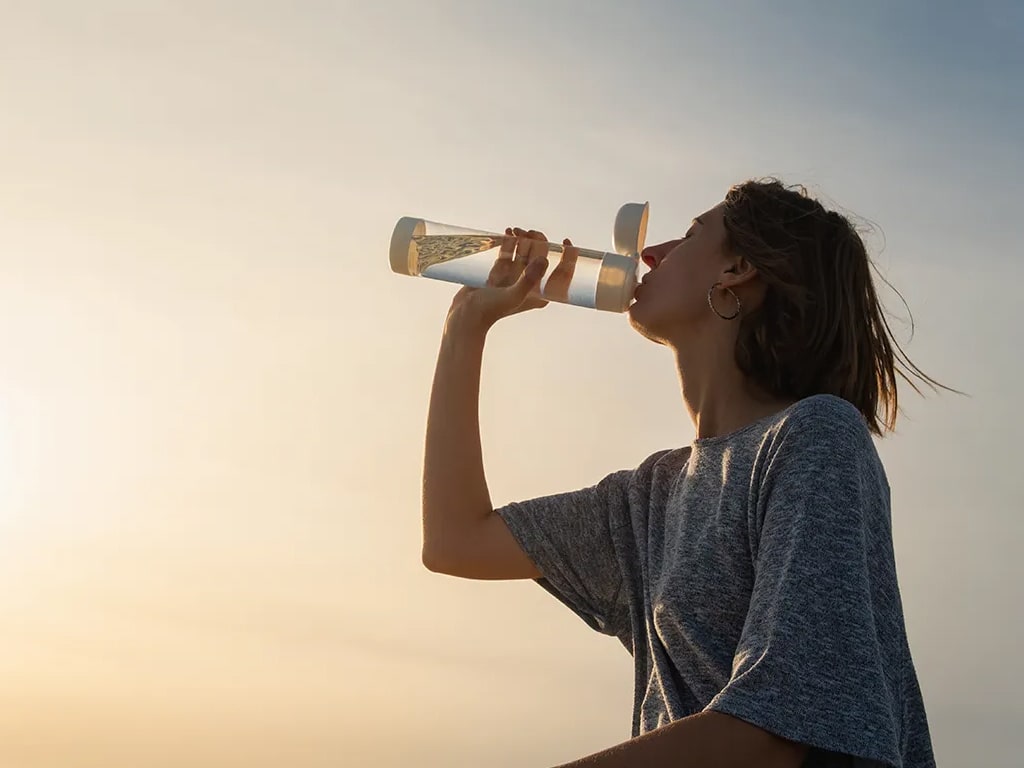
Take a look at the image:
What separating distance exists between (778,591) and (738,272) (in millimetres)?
1061

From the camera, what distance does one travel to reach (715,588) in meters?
2.53

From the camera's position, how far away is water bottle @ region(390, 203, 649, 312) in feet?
10.6

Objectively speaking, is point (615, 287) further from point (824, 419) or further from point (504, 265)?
point (824, 419)

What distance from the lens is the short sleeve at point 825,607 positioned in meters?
2.07

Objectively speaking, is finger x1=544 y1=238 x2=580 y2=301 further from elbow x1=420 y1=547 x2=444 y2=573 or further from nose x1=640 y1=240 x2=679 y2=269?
elbow x1=420 y1=547 x2=444 y2=573

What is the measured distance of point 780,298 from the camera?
2.96 m

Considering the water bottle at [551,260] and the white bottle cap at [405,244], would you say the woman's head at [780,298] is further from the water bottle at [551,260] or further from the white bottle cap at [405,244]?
the white bottle cap at [405,244]

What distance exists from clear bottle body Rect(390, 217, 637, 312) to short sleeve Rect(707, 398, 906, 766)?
2.97 ft

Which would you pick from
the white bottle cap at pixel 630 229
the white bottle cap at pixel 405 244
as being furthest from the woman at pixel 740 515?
the white bottle cap at pixel 405 244

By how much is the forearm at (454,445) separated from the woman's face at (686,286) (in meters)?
0.50

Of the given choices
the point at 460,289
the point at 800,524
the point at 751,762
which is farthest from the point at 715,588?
the point at 460,289

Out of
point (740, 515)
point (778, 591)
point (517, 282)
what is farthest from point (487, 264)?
point (778, 591)

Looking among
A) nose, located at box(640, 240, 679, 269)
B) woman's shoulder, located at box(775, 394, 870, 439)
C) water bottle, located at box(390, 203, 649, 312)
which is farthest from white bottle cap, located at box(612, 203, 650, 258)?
woman's shoulder, located at box(775, 394, 870, 439)

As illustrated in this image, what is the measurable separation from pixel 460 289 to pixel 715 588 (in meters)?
1.30
